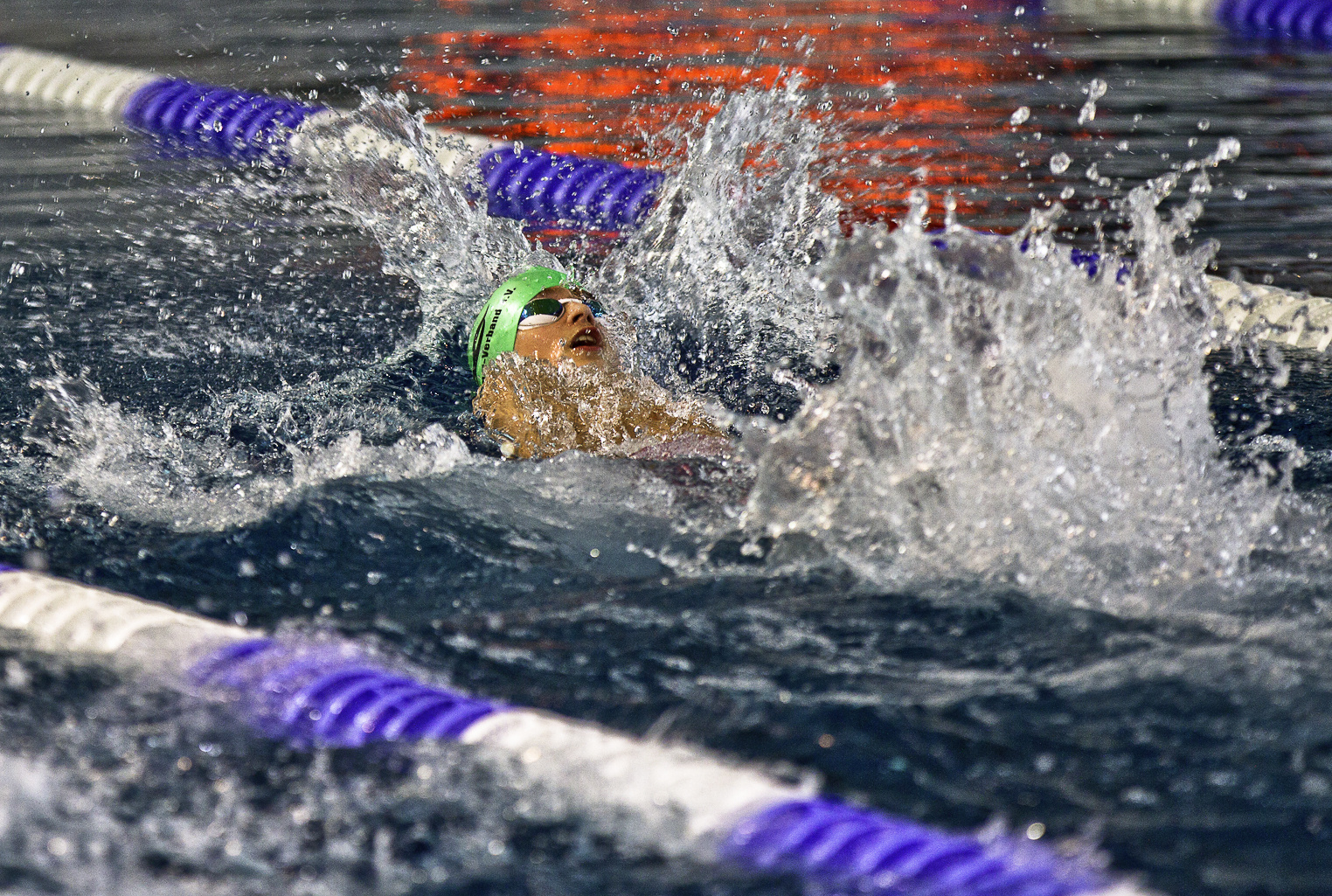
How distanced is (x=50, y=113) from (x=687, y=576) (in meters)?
5.29

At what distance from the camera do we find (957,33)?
7641mm

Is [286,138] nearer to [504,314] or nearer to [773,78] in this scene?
[773,78]

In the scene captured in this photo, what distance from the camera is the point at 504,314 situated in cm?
352

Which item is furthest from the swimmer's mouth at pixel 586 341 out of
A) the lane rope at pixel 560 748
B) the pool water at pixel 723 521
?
the lane rope at pixel 560 748

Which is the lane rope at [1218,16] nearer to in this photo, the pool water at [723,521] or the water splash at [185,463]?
the pool water at [723,521]

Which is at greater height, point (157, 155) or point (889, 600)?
point (157, 155)

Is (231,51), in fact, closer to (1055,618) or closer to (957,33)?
(957,33)

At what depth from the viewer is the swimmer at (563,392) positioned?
10.9ft

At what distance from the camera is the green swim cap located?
138 inches

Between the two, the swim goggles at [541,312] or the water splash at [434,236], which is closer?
the swim goggles at [541,312]

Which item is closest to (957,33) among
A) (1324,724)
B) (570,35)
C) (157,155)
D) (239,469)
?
(570,35)

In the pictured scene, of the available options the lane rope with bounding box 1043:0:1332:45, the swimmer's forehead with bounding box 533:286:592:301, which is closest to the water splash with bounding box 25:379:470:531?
the swimmer's forehead with bounding box 533:286:592:301

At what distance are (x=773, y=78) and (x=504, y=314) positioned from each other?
334 cm

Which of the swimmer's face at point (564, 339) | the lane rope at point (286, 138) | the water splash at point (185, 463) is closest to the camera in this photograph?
the water splash at point (185, 463)
